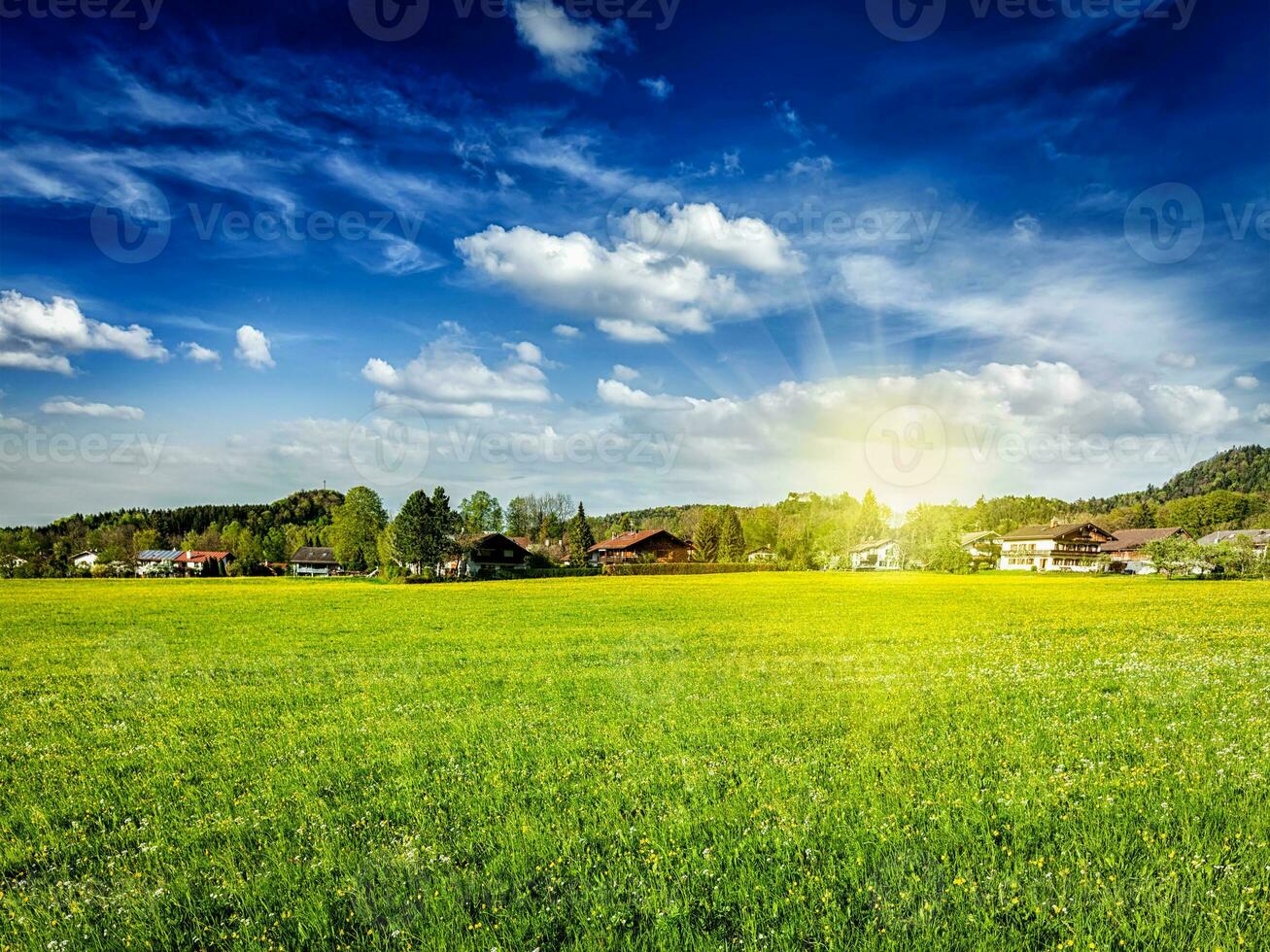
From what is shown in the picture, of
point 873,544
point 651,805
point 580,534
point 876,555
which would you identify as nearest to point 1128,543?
point 873,544

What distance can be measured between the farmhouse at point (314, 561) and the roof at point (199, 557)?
24.3 m

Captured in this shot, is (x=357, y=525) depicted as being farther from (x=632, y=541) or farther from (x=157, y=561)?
(x=157, y=561)

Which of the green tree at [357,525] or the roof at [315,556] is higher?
the green tree at [357,525]

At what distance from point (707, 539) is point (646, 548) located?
1439 centimetres

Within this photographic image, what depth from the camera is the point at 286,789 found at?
943 cm

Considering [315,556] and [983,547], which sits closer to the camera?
[983,547]

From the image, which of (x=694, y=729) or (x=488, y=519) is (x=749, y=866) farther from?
(x=488, y=519)

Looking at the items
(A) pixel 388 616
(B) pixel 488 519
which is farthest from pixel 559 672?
(B) pixel 488 519

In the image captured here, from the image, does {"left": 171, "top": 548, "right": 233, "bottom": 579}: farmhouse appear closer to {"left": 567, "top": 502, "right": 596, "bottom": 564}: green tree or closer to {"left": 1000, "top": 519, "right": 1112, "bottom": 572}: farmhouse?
{"left": 567, "top": 502, "right": 596, "bottom": 564}: green tree

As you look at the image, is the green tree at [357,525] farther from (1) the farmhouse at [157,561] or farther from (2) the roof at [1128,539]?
(2) the roof at [1128,539]

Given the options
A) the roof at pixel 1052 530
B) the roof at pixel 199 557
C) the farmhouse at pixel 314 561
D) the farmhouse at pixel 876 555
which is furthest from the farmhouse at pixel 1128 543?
the roof at pixel 199 557

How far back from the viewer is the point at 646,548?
144 m

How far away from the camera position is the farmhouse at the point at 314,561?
16988 centimetres

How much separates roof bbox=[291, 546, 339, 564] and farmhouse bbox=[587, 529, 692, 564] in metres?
70.6
